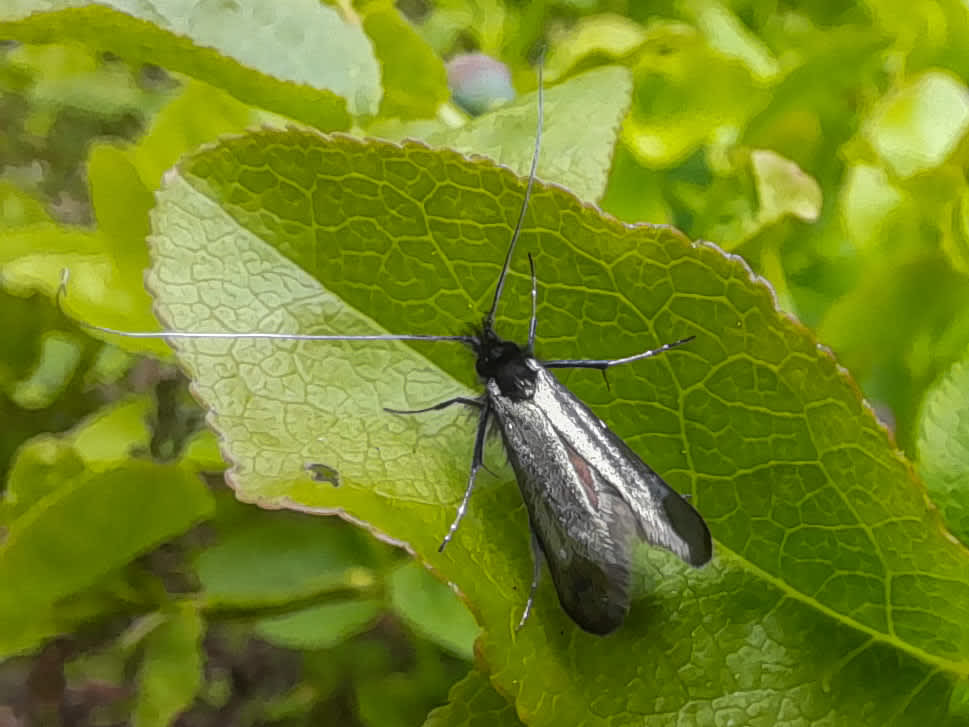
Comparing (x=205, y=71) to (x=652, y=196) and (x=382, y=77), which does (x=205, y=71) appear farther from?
(x=652, y=196)

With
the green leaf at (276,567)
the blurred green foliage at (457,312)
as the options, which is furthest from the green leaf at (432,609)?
the green leaf at (276,567)

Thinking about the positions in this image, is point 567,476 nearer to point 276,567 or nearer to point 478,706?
point 478,706

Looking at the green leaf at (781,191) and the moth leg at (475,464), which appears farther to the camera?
the green leaf at (781,191)

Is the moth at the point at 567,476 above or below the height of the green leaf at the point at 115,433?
above

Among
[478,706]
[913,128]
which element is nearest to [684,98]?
[913,128]

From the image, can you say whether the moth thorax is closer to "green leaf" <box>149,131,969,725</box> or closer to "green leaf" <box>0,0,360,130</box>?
"green leaf" <box>149,131,969,725</box>

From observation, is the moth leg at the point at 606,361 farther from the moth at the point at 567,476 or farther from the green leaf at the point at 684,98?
the green leaf at the point at 684,98
